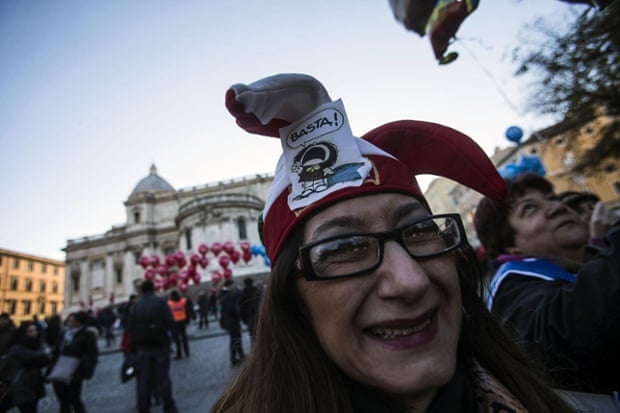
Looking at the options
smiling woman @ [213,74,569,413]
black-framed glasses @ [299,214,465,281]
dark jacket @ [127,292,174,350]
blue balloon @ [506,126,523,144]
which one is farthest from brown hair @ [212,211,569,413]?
dark jacket @ [127,292,174,350]

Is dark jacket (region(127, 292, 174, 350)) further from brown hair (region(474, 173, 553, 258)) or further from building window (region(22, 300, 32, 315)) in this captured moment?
building window (region(22, 300, 32, 315))

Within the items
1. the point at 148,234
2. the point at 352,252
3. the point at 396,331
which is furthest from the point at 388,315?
the point at 148,234

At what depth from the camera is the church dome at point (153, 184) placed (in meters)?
48.6

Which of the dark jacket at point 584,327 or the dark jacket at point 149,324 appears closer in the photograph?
the dark jacket at point 584,327

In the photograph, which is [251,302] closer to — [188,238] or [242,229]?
[242,229]

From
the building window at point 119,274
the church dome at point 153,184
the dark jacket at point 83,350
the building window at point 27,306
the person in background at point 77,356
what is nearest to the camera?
the person in background at point 77,356

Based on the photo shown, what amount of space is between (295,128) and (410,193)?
49 centimetres

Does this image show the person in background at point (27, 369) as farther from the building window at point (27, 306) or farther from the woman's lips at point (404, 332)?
the building window at point (27, 306)

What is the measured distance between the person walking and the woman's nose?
14.6 feet

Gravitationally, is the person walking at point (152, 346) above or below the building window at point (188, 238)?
below

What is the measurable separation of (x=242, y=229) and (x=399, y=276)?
28.9 metres

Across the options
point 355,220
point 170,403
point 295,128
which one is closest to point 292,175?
point 295,128

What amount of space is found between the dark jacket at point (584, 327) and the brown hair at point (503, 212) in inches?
26.5

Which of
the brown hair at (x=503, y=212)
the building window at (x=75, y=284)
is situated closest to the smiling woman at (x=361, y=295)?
the brown hair at (x=503, y=212)
